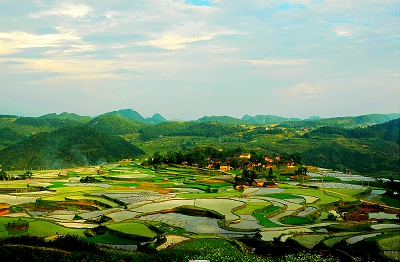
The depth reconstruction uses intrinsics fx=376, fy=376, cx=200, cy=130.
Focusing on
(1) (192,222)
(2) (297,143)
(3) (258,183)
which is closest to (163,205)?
(1) (192,222)

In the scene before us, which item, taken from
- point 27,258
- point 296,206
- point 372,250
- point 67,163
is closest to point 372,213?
point 296,206

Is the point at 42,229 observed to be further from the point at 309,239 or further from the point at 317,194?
the point at 317,194

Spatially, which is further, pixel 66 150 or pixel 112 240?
pixel 66 150

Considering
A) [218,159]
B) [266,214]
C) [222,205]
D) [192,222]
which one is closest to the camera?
[192,222]

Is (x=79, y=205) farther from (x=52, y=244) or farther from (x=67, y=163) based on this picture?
(x=67, y=163)

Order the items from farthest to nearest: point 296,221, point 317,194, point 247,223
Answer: point 317,194 → point 296,221 → point 247,223

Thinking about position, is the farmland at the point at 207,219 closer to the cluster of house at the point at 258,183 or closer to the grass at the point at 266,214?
the grass at the point at 266,214

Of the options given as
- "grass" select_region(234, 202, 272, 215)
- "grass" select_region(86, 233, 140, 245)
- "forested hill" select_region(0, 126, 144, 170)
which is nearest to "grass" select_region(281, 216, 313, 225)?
"grass" select_region(234, 202, 272, 215)
